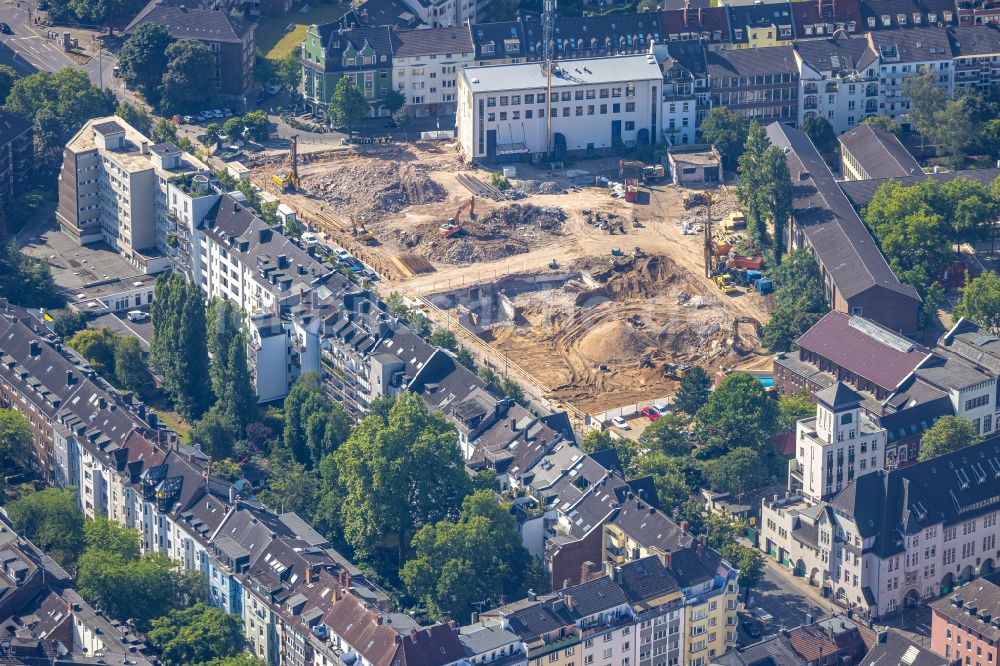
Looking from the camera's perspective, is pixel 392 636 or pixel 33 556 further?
pixel 33 556

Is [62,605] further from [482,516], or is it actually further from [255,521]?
[482,516]

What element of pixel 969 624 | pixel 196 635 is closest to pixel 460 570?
pixel 196 635

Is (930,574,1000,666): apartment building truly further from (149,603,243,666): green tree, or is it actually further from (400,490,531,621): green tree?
(149,603,243,666): green tree

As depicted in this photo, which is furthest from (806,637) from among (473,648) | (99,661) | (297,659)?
(99,661)

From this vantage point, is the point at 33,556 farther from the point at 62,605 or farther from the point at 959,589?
the point at 959,589

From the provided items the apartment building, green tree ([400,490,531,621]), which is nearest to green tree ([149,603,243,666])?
green tree ([400,490,531,621])
